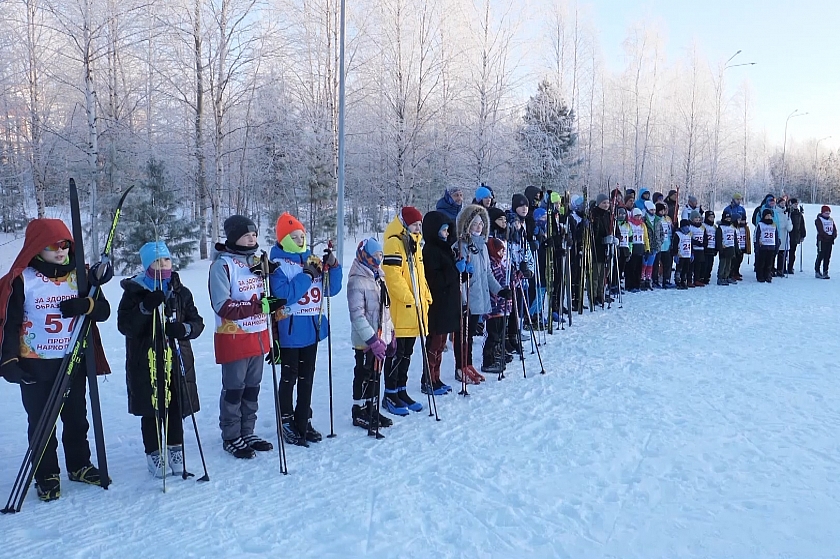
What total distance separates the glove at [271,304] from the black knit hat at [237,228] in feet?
1.66

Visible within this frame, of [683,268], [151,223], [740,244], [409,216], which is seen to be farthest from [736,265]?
[151,223]

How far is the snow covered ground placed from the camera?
3.27 meters

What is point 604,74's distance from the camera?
34812 millimetres

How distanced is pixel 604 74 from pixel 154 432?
36.0 m

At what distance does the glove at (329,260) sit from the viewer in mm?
4547

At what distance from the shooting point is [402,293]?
17.5ft

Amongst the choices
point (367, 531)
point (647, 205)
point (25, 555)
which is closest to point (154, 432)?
point (25, 555)

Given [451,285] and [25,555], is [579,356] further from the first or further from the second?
[25,555]

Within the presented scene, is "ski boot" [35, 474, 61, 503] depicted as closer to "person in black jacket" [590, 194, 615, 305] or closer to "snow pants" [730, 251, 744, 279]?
"person in black jacket" [590, 194, 615, 305]


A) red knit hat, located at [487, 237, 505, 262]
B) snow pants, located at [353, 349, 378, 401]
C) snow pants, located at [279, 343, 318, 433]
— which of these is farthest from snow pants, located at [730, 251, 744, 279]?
snow pants, located at [279, 343, 318, 433]

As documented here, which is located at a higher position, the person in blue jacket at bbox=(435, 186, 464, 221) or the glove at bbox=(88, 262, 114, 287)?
the person in blue jacket at bbox=(435, 186, 464, 221)

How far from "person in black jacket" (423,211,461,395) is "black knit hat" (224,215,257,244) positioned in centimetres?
198

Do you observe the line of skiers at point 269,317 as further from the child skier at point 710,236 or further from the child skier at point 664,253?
the child skier at point 710,236

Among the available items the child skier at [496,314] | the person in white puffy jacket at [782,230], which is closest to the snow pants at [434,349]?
the child skier at [496,314]
